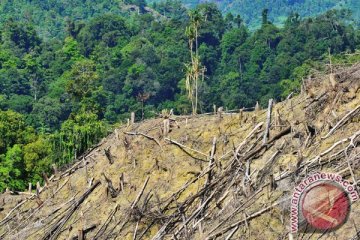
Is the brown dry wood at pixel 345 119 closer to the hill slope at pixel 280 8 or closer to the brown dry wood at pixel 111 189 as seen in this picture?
the brown dry wood at pixel 111 189

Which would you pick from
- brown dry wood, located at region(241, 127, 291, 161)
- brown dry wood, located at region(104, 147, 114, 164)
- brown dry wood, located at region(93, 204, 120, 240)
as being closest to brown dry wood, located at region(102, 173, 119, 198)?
brown dry wood, located at region(93, 204, 120, 240)

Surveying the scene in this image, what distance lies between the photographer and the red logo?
9992 mm

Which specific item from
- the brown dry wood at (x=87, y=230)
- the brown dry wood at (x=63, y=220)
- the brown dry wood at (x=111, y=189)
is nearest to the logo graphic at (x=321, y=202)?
the brown dry wood at (x=87, y=230)

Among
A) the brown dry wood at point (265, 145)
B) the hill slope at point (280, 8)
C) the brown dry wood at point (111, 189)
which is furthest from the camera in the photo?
the hill slope at point (280, 8)

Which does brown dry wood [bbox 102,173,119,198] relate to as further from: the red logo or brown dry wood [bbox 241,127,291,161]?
the red logo

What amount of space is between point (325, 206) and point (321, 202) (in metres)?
0.07

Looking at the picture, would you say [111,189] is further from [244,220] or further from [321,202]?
[321,202]

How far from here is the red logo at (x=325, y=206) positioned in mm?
9992

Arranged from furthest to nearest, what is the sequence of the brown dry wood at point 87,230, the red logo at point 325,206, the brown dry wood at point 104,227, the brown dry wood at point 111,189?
the brown dry wood at point 111,189
the brown dry wood at point 87,230
the brown dry wood at point 104,227
the red logo at point 325,206

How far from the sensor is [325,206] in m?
10.1

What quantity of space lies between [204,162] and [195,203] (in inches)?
45.9

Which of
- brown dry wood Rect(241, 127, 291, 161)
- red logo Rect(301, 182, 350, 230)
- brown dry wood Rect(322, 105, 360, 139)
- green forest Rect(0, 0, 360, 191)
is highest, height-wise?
brown dry wood Rect(322, 105, 360, 139)

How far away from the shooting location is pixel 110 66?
83188 millimetres

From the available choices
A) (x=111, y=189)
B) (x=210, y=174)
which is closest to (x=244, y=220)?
(x=210, y=174)
